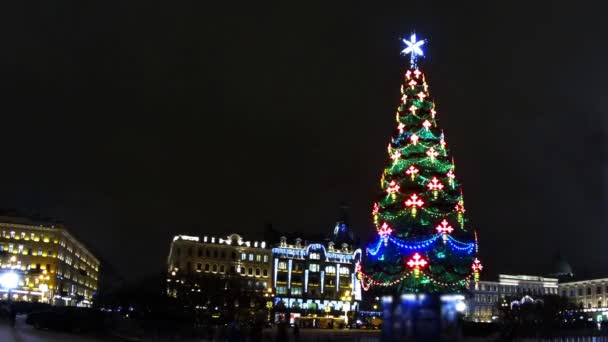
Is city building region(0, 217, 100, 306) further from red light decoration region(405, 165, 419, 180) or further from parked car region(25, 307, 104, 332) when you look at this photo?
red light decoration region(405, 165, 419, 180)

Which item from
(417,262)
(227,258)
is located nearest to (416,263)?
(417,262)

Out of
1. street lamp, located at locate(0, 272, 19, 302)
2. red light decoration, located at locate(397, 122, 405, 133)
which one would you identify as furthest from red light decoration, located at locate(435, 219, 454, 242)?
street lamp, located at locate(0, 272, 19, 302)

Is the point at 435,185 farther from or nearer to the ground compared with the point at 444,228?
farther from the ground

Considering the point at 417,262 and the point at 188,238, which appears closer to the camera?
the point at 417,262

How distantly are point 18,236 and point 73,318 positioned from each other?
276ft

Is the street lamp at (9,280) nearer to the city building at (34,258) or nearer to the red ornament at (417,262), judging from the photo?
the city building at (34,258)

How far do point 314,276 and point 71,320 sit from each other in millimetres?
85072

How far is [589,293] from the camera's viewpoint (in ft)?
447

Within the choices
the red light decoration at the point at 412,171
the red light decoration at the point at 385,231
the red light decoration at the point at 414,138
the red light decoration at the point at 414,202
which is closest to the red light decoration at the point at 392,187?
the red light decoration at the point at 412,171

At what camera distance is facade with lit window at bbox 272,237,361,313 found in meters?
127

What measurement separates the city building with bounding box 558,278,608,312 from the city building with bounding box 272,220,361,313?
47.9m

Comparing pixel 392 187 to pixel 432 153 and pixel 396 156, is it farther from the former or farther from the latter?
pixel 432 153

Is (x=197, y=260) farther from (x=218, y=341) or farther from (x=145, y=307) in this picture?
(x=218, y=341)

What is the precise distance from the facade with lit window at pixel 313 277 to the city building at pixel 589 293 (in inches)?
1883
